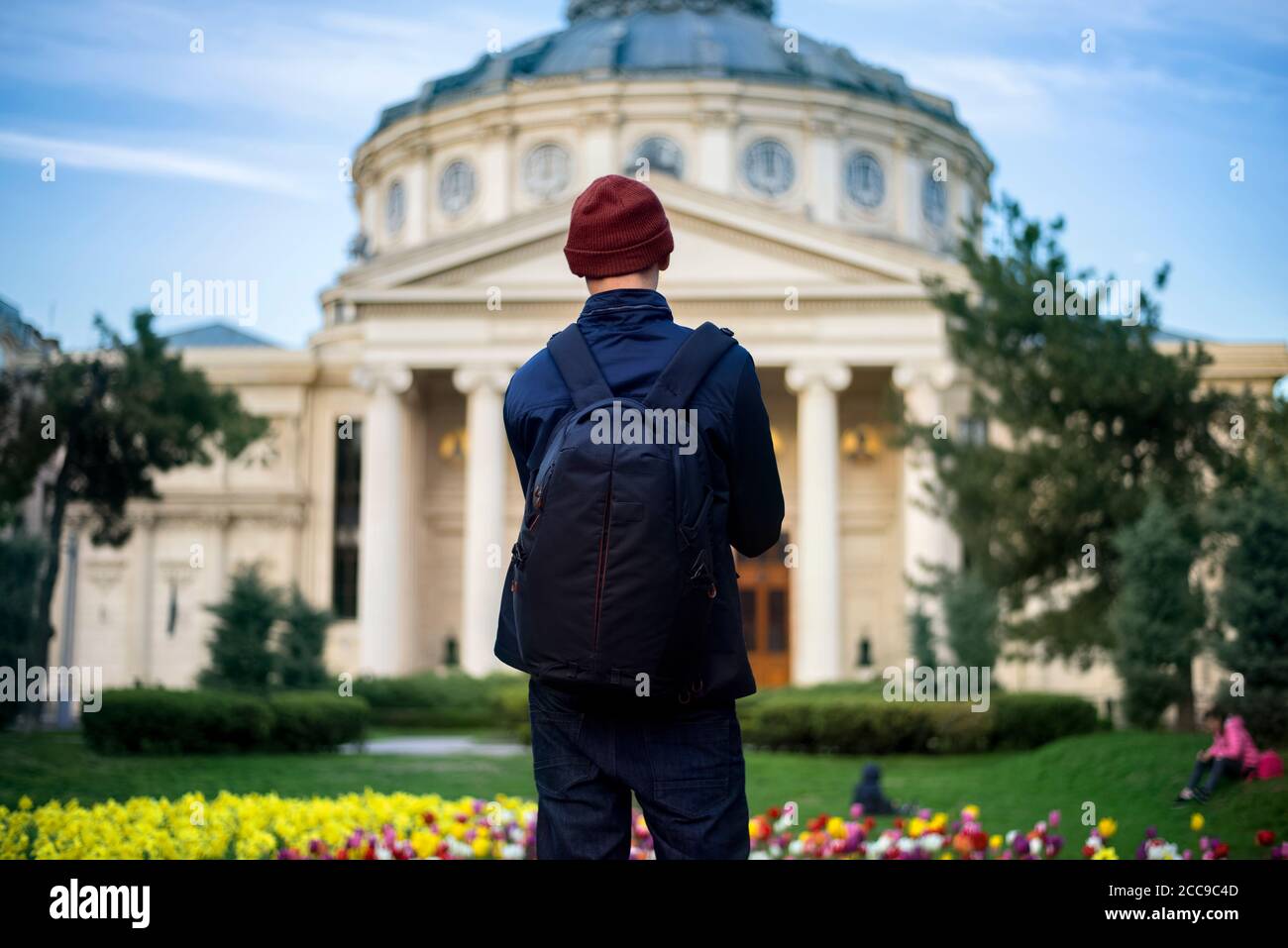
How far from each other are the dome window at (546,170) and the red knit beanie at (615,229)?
155 ft

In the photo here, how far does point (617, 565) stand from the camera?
3.59 m

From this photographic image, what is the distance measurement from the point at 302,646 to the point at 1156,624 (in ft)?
55.0

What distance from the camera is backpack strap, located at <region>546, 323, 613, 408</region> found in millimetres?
3869

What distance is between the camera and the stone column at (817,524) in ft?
129

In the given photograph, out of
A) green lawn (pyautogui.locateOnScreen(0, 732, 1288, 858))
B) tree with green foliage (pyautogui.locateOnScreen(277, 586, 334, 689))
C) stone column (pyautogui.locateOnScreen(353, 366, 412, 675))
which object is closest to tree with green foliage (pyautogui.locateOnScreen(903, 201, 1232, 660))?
green lawn (pyautogui.locateOnScreen(0, 732, 1288, 858))

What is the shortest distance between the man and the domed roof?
159ft

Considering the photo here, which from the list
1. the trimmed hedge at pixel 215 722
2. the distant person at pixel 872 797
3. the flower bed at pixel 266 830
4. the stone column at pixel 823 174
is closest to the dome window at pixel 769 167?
the stone column at pixel 823 174

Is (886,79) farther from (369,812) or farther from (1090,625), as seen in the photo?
(369,812)

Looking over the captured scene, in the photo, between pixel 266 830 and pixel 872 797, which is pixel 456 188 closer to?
pixel 872 797

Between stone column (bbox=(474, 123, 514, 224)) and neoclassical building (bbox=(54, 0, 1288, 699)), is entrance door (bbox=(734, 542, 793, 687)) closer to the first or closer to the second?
neoclassical building (bbox=(54, 0, 1288, 699))

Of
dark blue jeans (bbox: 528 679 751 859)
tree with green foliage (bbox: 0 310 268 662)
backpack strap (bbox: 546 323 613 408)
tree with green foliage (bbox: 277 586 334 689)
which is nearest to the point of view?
dark blue jeans (bbox: 528 679 751 859)

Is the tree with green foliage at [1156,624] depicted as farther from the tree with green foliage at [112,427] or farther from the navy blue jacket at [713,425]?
the navy blue jacket at [713,425]

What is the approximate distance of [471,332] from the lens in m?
40.3

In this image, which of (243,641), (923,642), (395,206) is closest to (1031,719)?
(923,642)
